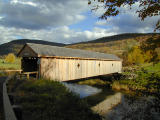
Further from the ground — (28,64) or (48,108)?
(28,64)

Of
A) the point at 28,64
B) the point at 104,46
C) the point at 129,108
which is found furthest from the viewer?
the point at 104,46

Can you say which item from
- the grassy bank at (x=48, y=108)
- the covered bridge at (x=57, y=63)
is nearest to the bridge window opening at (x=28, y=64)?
the covered bridge at (x=57, y=63)

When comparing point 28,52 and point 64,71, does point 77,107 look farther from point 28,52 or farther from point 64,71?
point 28,52

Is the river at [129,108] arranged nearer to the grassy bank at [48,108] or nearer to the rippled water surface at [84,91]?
the rippled water surface at [84,91]

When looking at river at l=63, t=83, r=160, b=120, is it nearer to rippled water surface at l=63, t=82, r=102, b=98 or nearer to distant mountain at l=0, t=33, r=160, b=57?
rippled water surface at l=63, t=82, r=102, b=98

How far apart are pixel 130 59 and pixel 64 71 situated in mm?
29712

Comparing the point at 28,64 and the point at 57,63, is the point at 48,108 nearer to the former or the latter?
the point at 57,63

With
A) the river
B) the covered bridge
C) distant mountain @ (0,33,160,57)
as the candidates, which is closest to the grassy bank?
the river

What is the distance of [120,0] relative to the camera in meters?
4.00

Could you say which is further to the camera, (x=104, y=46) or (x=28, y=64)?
(x=104, y=46)

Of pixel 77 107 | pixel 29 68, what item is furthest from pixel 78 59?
pixel 77 107

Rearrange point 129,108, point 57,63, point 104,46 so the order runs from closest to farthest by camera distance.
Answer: point 129,108 → point 57,63 → point 104,46

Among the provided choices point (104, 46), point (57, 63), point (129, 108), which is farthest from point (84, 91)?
point (104, 46)

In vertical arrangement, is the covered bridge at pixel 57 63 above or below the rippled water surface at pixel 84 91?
above
